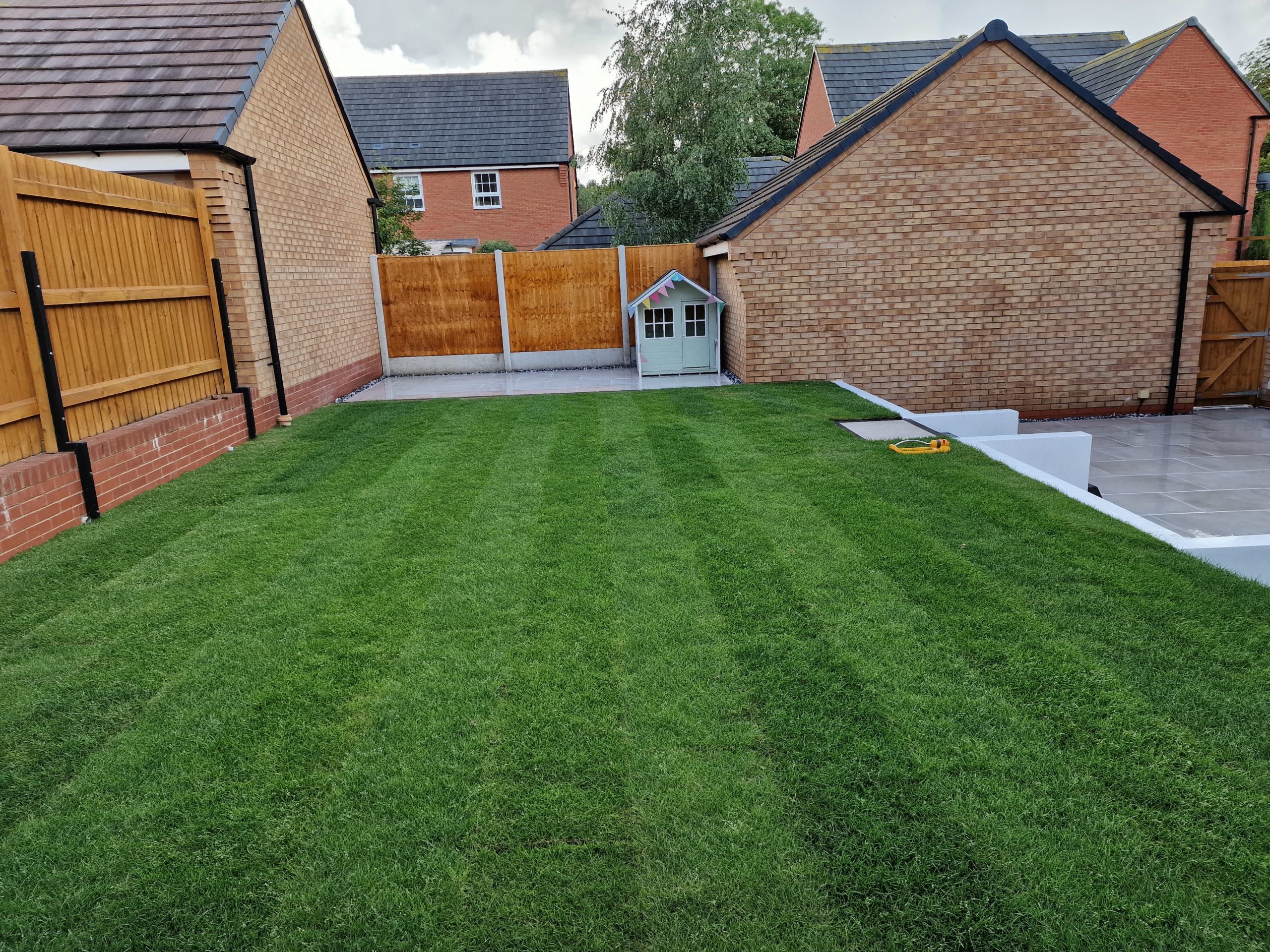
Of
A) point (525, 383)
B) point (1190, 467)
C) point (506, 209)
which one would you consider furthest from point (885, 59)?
point (1190, 467)

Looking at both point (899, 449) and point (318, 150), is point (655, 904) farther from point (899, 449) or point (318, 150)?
point (318, 150)

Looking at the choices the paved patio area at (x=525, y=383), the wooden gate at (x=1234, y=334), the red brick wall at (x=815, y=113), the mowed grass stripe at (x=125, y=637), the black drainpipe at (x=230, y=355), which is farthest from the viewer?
the red brick wall at (x=815, y=113)

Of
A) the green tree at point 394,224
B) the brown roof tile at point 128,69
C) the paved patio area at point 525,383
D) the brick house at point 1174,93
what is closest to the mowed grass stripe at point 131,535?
the brown roof tile at point 128,69

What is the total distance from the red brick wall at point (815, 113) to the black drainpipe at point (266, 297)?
1521cm

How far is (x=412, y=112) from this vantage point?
2930 cm

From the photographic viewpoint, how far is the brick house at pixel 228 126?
8.24 metres

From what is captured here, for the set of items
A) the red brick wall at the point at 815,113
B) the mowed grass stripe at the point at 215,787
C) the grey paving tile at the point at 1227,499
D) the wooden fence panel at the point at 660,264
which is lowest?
the grey paving tile at the point at 1227,499

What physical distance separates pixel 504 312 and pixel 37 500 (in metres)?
10.2

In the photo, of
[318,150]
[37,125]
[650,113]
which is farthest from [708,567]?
[650,113]

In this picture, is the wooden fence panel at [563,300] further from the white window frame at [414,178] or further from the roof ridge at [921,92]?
the white window frame at [414,178]

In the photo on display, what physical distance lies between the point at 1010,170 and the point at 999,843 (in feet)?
34.3

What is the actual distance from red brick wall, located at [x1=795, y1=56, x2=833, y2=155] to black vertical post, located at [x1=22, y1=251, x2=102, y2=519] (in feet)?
60.8

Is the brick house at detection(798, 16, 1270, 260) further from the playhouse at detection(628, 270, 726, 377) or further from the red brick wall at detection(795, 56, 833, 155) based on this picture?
the playhouse at detection(628, 270, 726, 377)

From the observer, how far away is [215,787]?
2775 mm
